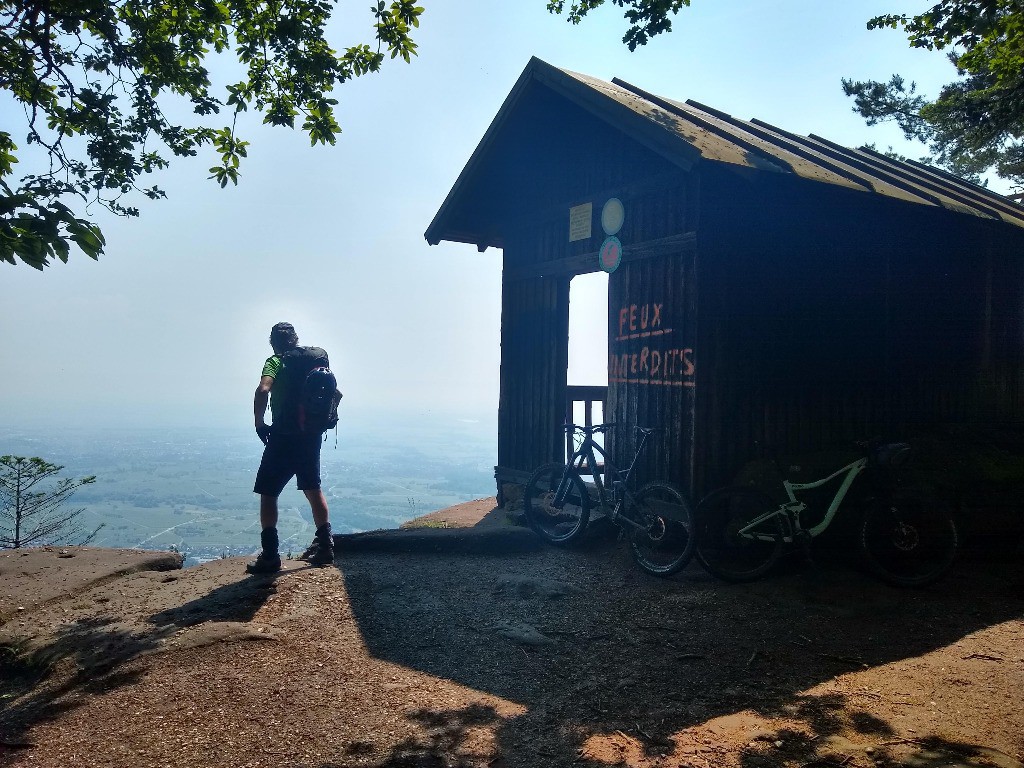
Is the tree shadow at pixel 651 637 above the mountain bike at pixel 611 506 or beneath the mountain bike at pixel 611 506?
beneath

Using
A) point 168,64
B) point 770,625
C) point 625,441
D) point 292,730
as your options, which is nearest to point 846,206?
point 625,441

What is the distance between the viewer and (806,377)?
7.11 metres

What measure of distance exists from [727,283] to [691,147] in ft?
5.00

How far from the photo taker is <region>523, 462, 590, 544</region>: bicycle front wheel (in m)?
7.36

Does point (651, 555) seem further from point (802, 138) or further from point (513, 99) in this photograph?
point (802, 138)

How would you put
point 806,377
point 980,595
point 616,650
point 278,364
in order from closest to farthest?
point 616,650
point 980,595
point 278,364
point 806,377

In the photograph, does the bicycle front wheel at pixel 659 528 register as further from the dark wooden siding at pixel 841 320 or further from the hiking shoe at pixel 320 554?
the hiking shoe at pixel 320 554

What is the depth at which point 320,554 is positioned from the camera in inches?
252

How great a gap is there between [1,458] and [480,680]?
10.6m

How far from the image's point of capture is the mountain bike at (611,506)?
645 cm

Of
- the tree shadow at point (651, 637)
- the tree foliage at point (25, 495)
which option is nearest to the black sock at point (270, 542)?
the tree shadow at point (651, 637)

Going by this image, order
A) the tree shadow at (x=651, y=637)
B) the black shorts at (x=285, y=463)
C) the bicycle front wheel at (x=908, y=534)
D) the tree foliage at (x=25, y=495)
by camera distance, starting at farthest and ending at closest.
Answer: the tree foliage at (x=25, y=495) → the black shorts at (x=285, y=463) → the bicycle front wheel at (x=908, y=534) → the tree shadow at (x=651, y=637)

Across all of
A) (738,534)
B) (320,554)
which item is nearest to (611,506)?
(738,534)

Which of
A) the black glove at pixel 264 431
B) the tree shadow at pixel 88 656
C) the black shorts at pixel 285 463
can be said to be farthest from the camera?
the black shorts at pixel 285 463
